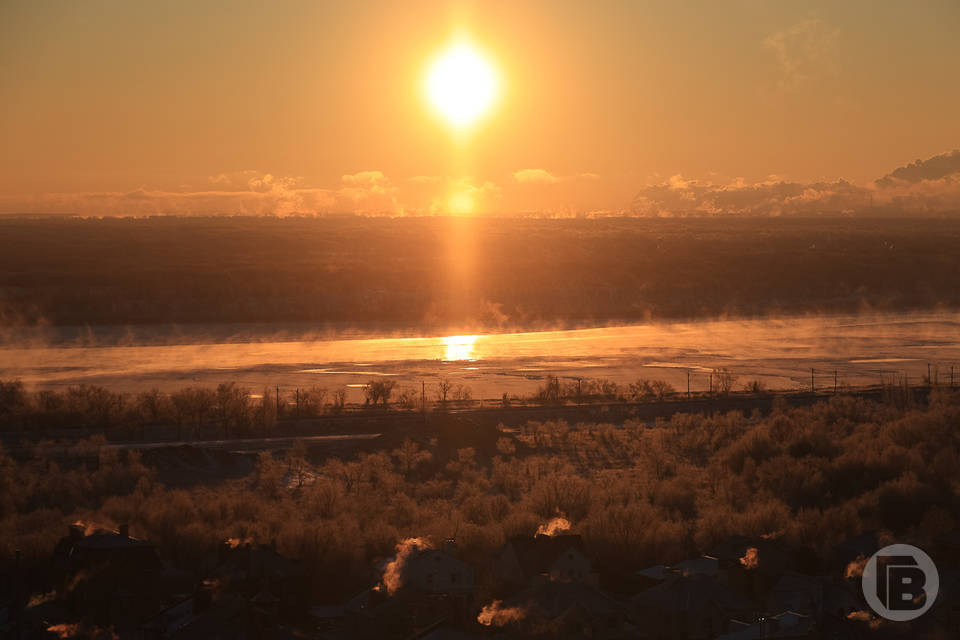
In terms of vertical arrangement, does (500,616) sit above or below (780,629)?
below

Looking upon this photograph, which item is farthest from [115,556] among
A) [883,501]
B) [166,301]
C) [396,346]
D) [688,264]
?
[688,264]

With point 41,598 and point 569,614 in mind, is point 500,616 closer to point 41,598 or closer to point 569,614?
point 569,614

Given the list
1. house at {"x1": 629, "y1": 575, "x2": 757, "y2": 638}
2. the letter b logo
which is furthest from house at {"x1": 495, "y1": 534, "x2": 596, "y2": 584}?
the letter b logo

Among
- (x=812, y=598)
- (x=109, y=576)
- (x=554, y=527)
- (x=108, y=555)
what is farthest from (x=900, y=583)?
(x=108, y=555)

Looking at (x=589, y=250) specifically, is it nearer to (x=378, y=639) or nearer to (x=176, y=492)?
(x=176, y=492)

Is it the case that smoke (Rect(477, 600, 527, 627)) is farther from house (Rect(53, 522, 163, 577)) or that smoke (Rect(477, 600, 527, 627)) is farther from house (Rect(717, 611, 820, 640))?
house (Rect(53, 522, 163, 577))
